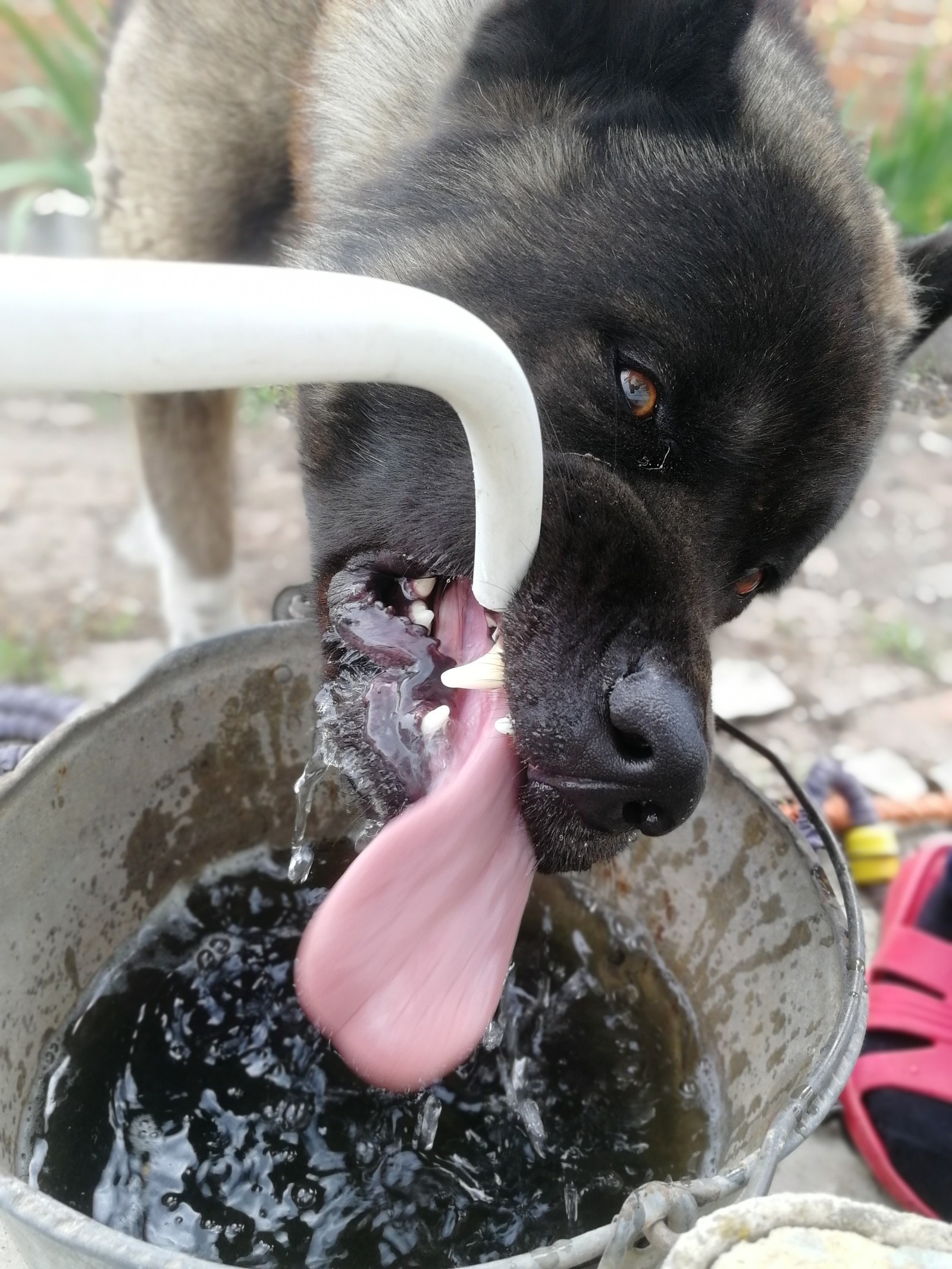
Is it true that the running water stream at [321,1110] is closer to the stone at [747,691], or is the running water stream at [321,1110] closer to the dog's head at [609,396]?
the dog's head at [609,396]

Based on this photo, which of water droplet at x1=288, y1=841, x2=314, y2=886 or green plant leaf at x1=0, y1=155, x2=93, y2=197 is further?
green plant leaf at x1=0, y1=155, x2=93, y2=197

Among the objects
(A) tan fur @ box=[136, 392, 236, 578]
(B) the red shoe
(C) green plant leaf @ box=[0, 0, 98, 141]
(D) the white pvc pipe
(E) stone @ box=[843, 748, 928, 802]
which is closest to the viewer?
(D) the white pvc pipe

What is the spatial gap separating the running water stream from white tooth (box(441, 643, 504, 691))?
0.66m

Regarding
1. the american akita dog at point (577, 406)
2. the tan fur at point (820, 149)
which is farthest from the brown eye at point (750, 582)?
the tan fur at point (820, 149)

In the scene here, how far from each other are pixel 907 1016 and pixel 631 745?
3.91ft

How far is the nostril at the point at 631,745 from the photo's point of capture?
4.20 ft

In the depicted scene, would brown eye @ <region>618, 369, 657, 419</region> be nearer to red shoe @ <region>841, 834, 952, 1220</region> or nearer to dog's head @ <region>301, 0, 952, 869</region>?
dog's head @ <region>301, 0, 952, 869</region>

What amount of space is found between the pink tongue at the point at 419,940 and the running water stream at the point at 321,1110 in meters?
0.38

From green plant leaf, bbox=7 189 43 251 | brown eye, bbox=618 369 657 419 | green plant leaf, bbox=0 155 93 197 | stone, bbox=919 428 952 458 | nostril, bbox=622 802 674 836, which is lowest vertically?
green plant leaf, bbox=7 189 43 251

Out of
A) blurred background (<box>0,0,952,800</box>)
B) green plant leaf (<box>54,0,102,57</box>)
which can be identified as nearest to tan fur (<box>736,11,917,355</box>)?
blurred background (<box>0,0,952,800</box>)

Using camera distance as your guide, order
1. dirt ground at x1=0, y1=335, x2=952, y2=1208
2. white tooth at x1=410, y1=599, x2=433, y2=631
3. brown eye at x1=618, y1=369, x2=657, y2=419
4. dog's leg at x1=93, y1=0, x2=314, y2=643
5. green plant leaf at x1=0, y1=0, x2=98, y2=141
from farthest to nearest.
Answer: green plant leaf at x1=0, y1=0, x2=98, y2=141
dirt ground at x1=0, y1=335, x2=952, y2=1208
dog's leg at x1=93, y1=0, x2=314, y2=643
white tooth at x1=410, y1=599, x2=433, y2=631
brown eye at x1=618, y1=369, x2=657, y2=419

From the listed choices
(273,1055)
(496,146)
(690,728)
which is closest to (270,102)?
(496,146)

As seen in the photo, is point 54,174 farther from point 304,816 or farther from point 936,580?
point 936,580

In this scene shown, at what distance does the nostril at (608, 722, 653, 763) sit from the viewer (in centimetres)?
128
